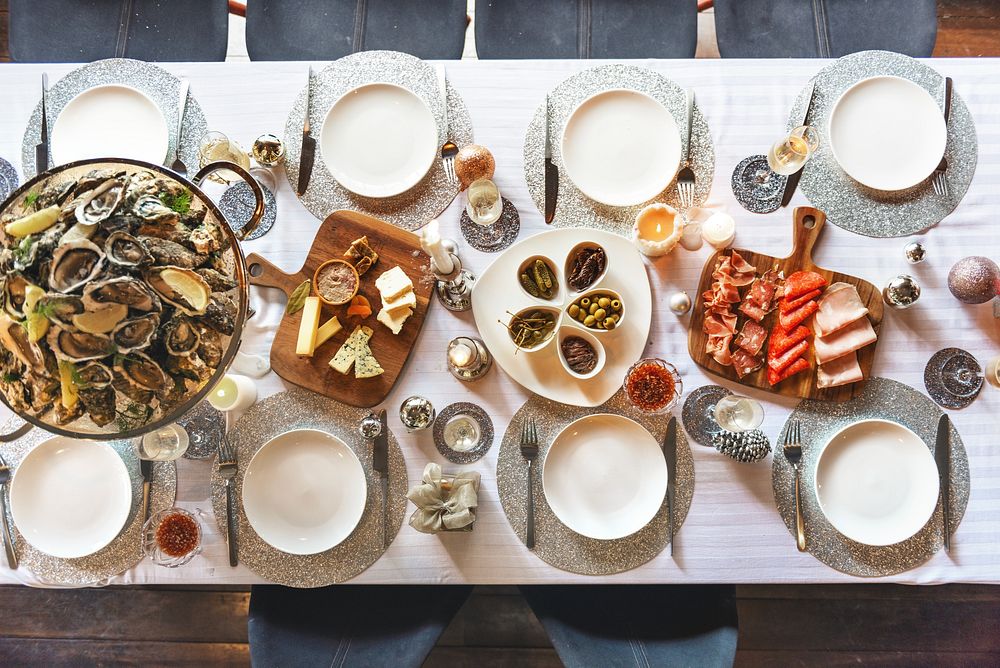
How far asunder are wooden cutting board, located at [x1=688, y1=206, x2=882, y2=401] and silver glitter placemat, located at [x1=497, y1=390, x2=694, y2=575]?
201 mm

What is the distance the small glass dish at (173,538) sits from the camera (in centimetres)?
149

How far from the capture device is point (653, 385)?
147cm

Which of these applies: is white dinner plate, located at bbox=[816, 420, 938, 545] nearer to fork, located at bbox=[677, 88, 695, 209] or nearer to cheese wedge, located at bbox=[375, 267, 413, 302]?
fork, located at bbox=[677, 88, 695, 209]

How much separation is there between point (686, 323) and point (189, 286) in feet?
3.69

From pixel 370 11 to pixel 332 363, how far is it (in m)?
1.24

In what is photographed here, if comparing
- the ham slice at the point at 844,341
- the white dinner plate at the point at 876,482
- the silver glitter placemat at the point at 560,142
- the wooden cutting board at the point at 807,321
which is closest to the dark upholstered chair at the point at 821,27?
the silver glitter placemat at the point at 560,142

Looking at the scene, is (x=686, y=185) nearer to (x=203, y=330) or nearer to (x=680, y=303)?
(x=680, y=303)

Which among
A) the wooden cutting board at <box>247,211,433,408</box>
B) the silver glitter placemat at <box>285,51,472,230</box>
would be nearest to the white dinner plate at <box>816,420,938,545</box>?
the wooden cutting board at <box>247,211,433,408</box>

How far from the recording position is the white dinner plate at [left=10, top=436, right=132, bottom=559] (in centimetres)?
153

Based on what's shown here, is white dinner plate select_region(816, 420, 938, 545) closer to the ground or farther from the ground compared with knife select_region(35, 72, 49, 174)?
closer to the ground

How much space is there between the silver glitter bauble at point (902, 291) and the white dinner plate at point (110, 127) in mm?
1880

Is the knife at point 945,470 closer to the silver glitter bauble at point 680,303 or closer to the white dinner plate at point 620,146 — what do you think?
the silver glitter bauble at point 680,303

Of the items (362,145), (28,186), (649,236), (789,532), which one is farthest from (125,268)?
(789,532)

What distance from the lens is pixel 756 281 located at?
1.52 metres
